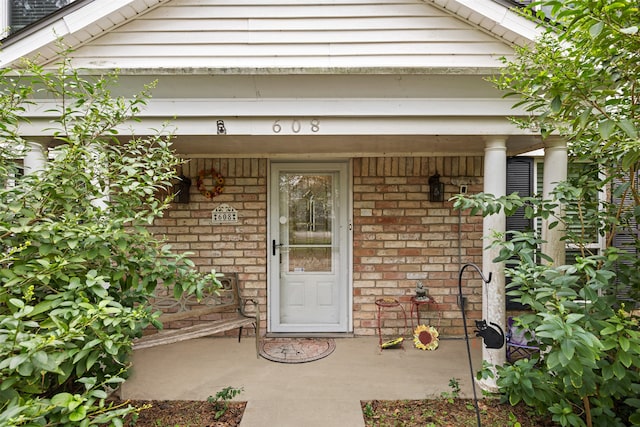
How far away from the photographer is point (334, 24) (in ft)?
7.86

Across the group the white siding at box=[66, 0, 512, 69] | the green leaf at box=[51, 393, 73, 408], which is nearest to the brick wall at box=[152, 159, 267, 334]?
the white siding at box=[66, 0, 512, 69]

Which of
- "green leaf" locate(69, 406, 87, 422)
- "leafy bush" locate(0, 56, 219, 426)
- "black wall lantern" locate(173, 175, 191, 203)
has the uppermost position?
"black wall lantern" locate(173, 175, 191, 203)

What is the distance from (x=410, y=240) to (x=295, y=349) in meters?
1.67

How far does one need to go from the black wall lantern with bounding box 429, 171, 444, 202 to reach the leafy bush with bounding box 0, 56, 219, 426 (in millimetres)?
2655

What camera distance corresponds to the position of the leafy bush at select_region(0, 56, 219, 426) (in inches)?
40.2

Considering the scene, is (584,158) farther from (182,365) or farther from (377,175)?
(182,365)

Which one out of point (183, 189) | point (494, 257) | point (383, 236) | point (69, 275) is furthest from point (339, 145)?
point (69, 275)

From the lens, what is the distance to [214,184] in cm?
353

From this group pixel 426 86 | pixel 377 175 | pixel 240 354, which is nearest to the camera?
pixel 426 86

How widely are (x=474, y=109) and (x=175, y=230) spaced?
122 inches

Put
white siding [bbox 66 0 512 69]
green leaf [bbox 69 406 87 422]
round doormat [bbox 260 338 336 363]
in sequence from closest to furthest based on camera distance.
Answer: green leaf [bbox 69 406 87 422]
white siding [bbox 66 0 512 69]
round doormat [bbox 260 338 336 363]

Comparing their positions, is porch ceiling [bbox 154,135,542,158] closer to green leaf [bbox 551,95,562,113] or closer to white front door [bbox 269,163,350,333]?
white front door [bbox 269,163,350,333]

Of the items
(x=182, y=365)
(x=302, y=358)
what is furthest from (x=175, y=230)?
(x=302, y=358)

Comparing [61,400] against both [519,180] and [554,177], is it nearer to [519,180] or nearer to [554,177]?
[554,177]
